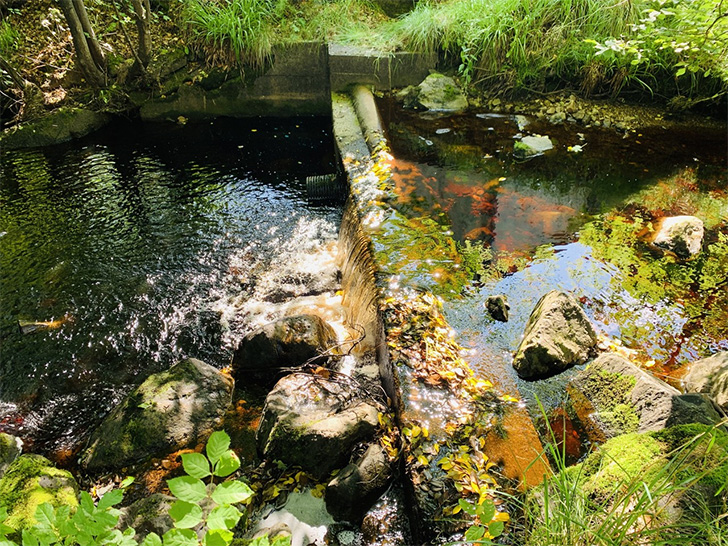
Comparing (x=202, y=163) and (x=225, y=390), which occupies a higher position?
(x=202, y=163)

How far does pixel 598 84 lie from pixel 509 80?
1.20m

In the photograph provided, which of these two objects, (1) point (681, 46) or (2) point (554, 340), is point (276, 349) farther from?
(1) point (681, 46)

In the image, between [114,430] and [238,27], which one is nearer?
[114,430]

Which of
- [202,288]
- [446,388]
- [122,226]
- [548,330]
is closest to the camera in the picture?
[446,388]

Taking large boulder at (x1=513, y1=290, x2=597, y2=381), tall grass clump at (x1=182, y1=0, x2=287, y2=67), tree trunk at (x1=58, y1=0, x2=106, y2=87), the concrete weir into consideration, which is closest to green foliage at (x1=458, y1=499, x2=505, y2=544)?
the concrete weir

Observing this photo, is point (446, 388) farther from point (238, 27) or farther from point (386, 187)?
point (238, 27)

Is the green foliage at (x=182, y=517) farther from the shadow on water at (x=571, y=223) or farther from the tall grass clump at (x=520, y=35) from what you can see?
the tall grass clump at (x=520, y=35)

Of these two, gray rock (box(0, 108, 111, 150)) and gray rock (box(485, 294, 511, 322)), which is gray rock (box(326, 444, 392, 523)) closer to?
gray rock (box(485, 294, 511, 322))

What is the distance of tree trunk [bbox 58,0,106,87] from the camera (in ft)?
20.2

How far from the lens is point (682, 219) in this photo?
391 cm

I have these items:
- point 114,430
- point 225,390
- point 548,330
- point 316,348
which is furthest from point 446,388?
point 114,430

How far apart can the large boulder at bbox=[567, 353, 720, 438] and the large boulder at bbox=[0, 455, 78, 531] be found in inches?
110

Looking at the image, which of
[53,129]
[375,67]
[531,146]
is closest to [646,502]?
[531,146]

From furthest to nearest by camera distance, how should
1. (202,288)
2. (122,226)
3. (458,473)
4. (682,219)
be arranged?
(122,226) < (202,288) < (682,219) < (458,473)
